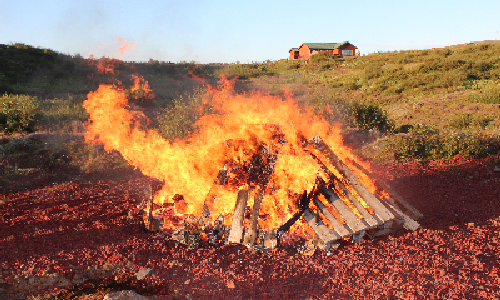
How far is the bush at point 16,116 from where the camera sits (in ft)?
48.8

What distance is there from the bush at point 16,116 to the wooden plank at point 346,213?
14741 millimetres

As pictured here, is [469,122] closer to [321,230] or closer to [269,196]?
[321,230]

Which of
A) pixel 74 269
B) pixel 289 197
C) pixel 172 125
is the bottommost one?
pixel 74 269

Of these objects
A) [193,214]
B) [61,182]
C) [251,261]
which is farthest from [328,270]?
[61,182]

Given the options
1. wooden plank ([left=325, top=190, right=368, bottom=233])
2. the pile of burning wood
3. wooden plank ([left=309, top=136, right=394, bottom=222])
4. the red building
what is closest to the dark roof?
the red building

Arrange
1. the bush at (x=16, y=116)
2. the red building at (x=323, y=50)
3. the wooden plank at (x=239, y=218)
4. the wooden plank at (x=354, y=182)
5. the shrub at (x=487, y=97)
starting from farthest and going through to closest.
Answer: the red building at (x=323, y=50) < the shrub at (x=487, y=97) < the bush at (x=16, y=116) < the wooden plank at (x=354, y=182) < the wooden plank at (x=239, y=218)

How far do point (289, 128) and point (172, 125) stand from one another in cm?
727

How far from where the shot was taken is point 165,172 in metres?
7.19

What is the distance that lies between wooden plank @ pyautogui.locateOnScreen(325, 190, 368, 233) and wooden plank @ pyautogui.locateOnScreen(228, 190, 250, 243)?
149 centimetres

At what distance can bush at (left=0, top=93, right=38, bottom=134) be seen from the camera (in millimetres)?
14867

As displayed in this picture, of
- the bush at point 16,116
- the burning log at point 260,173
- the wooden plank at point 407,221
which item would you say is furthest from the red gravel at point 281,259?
the bush at point 16,116

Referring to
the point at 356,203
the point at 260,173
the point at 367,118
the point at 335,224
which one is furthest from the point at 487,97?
the point at 260,173

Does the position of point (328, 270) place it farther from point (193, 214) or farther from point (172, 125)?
point (172, 125)

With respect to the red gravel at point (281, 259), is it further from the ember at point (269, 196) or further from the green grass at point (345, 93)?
the green grass at point (345, 93)
